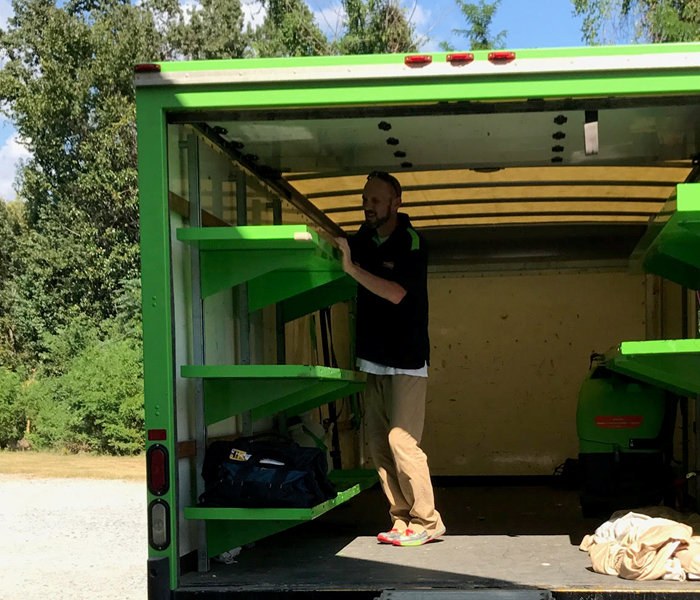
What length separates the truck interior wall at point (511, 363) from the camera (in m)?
9.33

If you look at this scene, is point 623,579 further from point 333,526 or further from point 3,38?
point 3,38

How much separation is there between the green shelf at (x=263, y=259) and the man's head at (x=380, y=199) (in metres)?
0.39

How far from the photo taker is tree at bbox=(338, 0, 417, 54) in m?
27.2

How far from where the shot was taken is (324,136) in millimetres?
5023

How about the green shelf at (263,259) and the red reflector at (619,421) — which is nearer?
the green shelf at (263,259)

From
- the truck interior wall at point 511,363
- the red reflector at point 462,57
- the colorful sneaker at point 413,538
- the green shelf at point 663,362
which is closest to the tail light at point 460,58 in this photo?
the red reflector at point 462,57

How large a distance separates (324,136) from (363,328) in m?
1.05

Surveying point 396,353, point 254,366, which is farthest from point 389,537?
point 254,366

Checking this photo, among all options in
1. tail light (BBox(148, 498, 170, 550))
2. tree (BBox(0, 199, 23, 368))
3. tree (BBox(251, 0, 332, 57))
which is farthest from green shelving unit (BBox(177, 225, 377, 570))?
tree (BBox(0, 199, 23, 368))

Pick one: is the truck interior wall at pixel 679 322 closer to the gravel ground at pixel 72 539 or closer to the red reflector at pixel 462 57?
the red reflector at pixel 462 57

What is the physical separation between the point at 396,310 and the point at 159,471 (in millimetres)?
1748

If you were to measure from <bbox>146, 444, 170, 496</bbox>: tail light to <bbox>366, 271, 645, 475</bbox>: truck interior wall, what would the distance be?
573 centimetres

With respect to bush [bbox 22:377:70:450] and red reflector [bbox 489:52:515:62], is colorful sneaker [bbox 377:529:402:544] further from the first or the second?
bush [bbox 22:377:70:450]

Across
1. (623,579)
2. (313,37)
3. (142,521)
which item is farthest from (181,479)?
(313,37)
